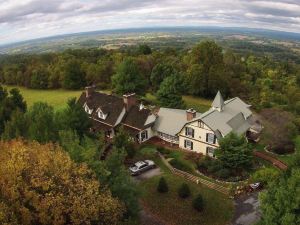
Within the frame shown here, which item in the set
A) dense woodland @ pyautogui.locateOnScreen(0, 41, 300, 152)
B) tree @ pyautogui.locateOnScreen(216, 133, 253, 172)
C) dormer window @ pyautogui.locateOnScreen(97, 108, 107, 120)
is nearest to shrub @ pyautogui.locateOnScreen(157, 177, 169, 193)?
tree @ pyautogui.locateOnScreen(216, 133, 253, 172)

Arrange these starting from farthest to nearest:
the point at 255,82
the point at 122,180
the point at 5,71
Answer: the point at 5,71 < the point at 255,82 < the point at 122,180

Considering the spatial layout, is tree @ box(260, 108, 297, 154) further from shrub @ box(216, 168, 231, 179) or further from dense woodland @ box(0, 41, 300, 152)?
shrub @ box(216, 168, 231, 179)

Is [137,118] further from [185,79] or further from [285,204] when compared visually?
[285,204]

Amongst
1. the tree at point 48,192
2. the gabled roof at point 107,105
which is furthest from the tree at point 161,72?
the tree at point 48,192

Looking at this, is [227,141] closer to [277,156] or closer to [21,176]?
[277,156]

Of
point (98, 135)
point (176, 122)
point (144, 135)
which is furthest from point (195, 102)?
point (98, 135)

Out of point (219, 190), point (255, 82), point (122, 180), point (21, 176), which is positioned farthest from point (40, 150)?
point (255, 82)
